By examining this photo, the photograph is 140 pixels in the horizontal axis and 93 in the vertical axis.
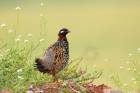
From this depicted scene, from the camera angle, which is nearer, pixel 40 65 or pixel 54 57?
pixel 40 65

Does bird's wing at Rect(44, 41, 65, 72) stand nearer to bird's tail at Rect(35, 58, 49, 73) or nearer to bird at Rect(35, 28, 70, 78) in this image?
bird at Rect(35, 28, 70, 78)

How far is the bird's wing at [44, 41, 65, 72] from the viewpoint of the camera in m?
8.71

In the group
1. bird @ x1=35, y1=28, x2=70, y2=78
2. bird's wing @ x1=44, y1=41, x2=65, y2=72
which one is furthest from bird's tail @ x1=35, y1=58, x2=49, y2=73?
bird's wing @ x1=44, y1=41, x2=65, y2=72

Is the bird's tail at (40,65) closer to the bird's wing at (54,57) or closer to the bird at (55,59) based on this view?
the bird at (55,59)

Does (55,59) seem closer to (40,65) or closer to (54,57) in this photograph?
(54,57)

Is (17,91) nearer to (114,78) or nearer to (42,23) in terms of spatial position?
(42,23)

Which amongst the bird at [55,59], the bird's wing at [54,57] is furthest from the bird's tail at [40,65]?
the bird's wing at [54,57]

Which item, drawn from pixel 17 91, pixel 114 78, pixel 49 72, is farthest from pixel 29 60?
pixel 114 78

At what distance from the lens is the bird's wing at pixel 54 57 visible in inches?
343

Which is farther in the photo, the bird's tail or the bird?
the bird

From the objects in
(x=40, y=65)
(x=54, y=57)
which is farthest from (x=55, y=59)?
(x=40, y=65)

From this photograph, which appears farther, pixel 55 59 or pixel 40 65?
pixel 55 59

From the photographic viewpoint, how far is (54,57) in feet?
28.8

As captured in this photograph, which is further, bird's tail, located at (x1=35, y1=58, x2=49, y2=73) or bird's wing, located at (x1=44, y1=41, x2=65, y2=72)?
bird's wing, located at (x1=44, y1=41, x2=65, y2=72)
